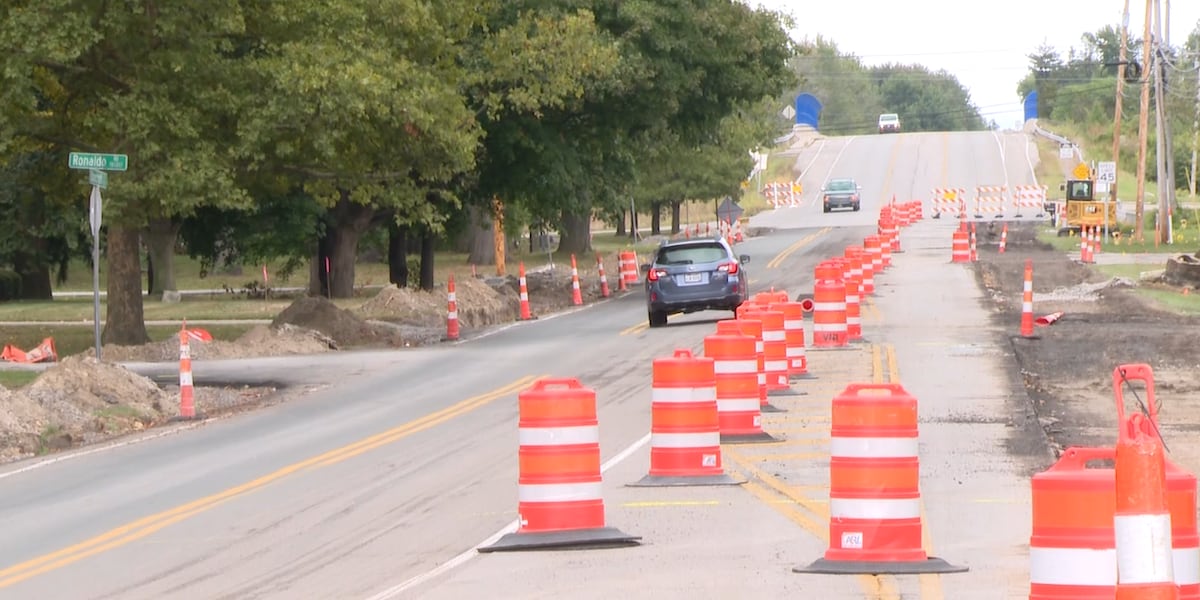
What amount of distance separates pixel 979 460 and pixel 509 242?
63.5 meters

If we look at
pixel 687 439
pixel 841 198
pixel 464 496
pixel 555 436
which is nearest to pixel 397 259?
pixel 464 496

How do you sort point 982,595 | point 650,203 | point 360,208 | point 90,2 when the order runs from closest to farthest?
point 982,595 < point 90,2 < point 360,208 < point 650,203

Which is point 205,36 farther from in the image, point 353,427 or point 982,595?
point 982,595

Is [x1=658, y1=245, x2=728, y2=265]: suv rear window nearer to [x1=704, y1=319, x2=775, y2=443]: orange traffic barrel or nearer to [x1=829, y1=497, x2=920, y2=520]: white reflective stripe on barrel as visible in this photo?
[x1=704, y1=319, x2=775, y2=443]: orange traffic barrel

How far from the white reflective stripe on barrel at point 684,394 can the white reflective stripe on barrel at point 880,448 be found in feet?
11.7

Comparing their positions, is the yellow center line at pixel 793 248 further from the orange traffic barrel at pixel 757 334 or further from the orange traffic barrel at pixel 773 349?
the orange traffic barrel at pixel 757 334

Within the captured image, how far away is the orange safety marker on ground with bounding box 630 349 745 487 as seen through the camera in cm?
1357

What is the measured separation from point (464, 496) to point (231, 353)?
1679 centimetres

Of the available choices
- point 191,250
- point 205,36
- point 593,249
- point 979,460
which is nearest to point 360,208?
point 191,250

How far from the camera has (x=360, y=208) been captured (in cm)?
4712

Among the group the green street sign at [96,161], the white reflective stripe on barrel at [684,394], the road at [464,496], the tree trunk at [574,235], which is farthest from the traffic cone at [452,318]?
the tree trunk at [574,235]

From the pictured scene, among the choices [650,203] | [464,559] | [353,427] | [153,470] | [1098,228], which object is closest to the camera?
[464,559]

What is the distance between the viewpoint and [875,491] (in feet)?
32.7

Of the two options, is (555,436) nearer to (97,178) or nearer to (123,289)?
(97,178)
